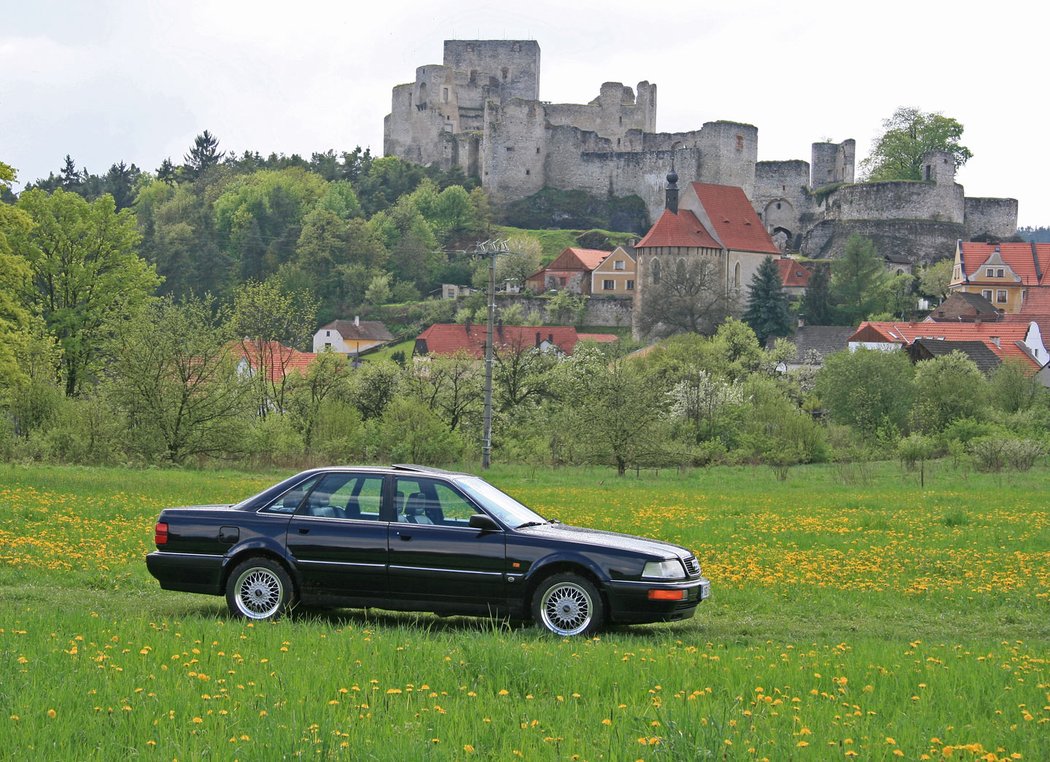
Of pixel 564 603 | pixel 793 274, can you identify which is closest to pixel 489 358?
pixel 564 603

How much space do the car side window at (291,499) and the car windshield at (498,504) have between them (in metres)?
1.34

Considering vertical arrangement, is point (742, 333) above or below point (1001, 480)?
above

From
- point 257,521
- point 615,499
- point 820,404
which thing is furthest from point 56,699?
point 820,404

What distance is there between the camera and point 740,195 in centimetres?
9481

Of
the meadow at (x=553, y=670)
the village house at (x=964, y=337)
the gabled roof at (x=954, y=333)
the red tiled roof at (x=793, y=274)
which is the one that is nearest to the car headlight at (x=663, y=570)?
the meadow at (x=553, y=670)

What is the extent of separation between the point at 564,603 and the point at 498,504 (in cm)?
130

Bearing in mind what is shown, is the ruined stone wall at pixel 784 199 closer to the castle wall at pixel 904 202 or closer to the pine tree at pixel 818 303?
the castle wall at pixel 904 202

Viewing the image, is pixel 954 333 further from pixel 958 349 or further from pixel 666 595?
pixel 666 595

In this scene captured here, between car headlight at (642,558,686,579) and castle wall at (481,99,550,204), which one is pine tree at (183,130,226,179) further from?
car headlight at (642,558,686,579)

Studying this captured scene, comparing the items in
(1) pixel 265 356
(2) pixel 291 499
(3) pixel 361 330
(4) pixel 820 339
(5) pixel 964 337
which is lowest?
(2) pixel 291 499

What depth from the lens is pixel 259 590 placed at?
11617 millimetres

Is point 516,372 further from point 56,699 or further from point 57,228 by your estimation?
point 56,699

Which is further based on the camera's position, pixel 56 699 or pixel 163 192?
Result: pixel 163 192

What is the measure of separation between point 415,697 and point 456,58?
12092 centimetres
